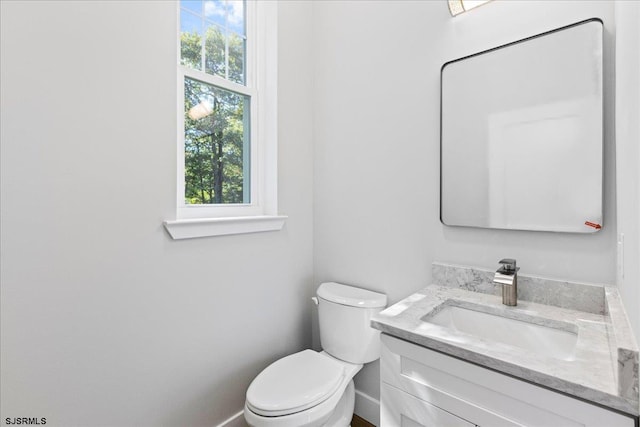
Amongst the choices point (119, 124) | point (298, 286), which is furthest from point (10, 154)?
point (298, 286)

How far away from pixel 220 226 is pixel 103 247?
18.7 inches

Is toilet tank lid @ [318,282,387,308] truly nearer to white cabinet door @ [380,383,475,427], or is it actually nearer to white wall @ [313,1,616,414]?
white wall @ [313,1,616,414]

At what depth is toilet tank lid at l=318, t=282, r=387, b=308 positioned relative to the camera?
1526 millimetres

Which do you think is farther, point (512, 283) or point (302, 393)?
point (302, 393)

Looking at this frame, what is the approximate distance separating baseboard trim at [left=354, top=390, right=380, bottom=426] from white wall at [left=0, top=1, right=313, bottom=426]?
0.65 m

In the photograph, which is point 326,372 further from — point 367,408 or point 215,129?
point 215,129

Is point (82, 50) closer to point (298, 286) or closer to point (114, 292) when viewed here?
point (114, 292)

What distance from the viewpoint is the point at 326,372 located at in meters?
1.43

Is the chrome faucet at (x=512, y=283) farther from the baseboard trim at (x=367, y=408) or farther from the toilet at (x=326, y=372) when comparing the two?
the baseboard trim at (x=367, y=408)

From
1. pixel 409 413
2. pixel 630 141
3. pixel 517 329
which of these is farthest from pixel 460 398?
pixel 630 141

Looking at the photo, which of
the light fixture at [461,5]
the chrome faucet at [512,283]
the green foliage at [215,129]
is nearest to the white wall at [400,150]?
the light fixture at [461,5]

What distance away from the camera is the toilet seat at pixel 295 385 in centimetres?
119

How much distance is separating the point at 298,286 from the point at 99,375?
3.40 ft

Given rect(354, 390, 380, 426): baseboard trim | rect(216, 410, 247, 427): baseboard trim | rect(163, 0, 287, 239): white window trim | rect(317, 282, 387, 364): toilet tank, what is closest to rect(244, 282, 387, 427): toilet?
rect(317, 282, 387, 364): toilet tank
